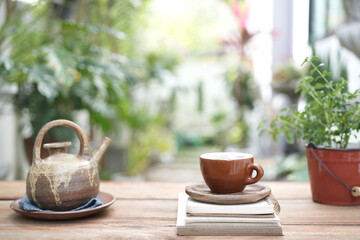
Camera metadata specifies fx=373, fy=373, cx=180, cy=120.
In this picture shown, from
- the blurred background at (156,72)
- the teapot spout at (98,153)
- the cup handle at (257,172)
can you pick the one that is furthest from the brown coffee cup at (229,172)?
the blurred background at (156,72)

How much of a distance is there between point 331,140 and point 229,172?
312 mm

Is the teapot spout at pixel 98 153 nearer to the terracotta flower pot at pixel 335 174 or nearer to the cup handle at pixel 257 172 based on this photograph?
the cup handle at pixel 257 172

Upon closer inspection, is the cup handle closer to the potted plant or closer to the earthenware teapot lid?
the potted plant

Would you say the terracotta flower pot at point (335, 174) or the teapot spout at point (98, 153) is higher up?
the teapot spout at point (98, 153)

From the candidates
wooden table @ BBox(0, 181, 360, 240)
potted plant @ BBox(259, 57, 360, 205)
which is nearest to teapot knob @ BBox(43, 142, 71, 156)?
wooden table @ BBox(0, 181, 360, 240)

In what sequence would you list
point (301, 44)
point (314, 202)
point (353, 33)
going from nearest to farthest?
point (314, 202)
point (353, 33)
point (301, 44)

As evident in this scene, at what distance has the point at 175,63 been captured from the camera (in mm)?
4348

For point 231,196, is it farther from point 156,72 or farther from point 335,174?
point 156,72

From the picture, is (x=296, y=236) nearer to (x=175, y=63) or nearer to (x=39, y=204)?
(x=39, y=204)

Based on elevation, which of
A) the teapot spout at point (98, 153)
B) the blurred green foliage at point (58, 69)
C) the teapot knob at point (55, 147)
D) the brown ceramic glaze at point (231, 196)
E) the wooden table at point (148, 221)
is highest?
the blurred green foliage at point (58, 69)

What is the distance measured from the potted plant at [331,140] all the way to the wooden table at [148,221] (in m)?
0.04

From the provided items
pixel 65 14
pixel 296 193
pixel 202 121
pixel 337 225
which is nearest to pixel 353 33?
pixel 296 193

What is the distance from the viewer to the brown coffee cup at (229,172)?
2.33 ft

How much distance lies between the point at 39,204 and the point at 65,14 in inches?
108
